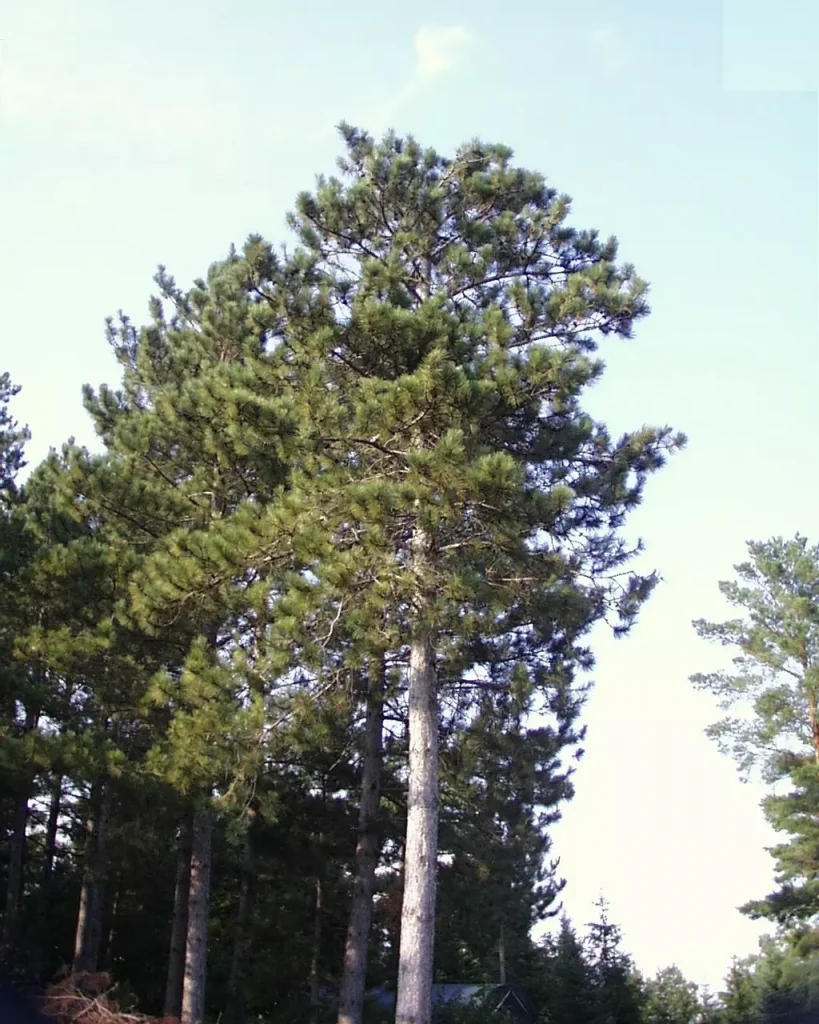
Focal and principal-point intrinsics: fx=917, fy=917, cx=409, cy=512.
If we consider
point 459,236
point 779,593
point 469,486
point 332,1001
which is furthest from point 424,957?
point 779,593

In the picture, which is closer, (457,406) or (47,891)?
(457,406)

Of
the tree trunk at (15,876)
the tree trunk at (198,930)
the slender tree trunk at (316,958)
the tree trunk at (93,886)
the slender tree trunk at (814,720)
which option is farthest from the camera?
the slender tree trunk at (814,720)

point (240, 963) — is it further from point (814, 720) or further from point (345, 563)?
point (814, 720)

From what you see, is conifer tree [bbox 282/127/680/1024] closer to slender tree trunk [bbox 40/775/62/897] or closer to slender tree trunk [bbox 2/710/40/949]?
slender tree trunk [bbox 2/710/40/949]

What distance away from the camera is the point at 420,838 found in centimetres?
1071

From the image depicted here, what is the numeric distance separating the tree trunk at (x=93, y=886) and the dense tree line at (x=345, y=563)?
0.07 meters

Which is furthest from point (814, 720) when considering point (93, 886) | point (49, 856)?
point (49, 856)

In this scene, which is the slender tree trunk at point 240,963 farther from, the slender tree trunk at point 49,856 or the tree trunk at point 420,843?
the tree trunk at point 420,843

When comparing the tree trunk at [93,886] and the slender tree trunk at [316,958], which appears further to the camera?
the slender tree trunk at [316,958]

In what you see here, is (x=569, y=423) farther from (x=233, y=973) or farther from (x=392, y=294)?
(x=233, y=973)

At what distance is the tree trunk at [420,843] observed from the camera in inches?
399

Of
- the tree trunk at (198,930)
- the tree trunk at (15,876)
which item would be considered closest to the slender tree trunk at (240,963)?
the tree trunk at (198,930)

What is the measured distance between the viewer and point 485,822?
15156 millimetres

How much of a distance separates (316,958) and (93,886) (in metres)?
5.86
